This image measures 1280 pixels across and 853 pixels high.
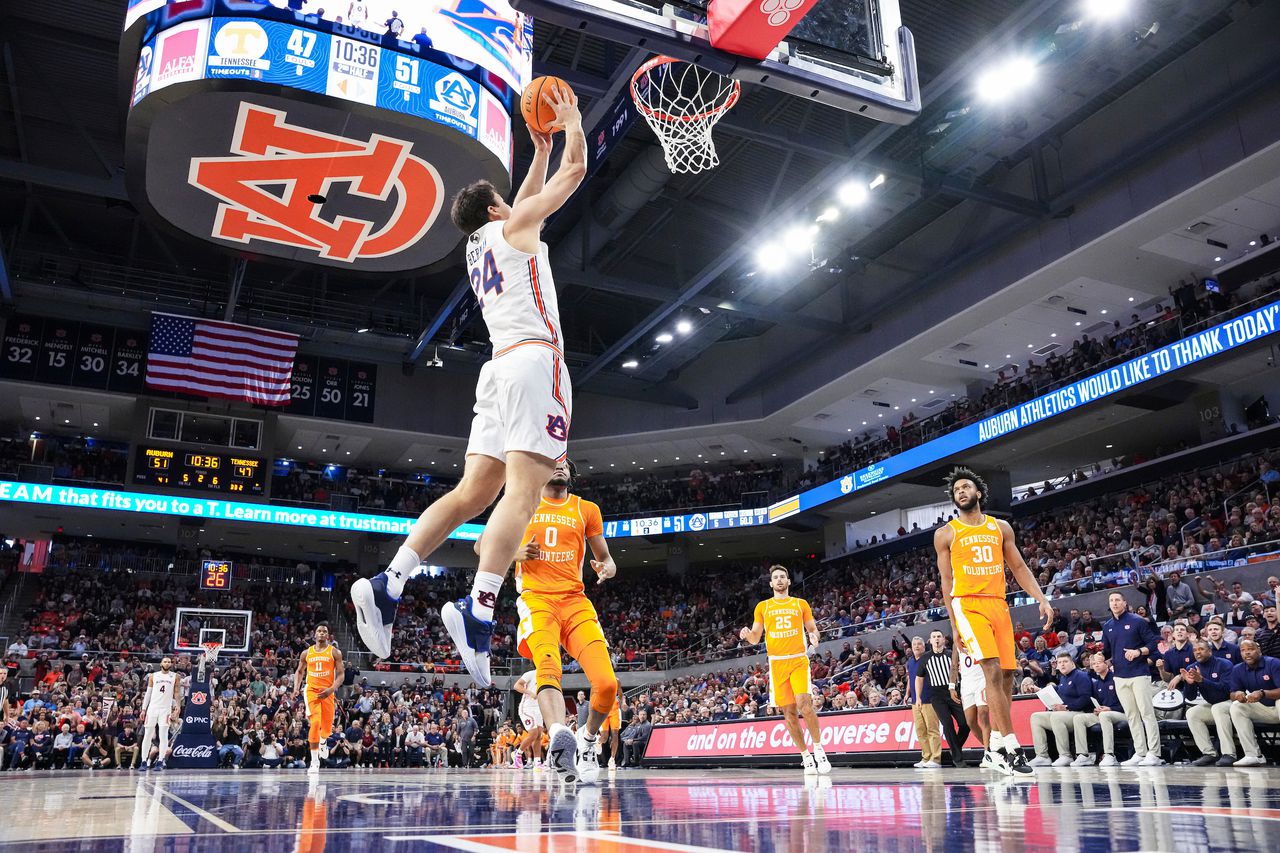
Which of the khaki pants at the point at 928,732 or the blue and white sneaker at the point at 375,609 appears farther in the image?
the khaki pants at the point at 928,732

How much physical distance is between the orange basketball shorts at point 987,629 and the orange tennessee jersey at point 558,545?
8.38ft

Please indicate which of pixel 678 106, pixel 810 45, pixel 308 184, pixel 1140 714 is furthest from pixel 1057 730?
pixel 308 184

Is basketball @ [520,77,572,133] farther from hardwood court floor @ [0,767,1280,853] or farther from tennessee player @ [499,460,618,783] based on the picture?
hardwood court floor @ [0,767,1280,853]

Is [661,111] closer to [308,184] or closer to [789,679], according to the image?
[308,184]

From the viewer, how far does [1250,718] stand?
26.1ft

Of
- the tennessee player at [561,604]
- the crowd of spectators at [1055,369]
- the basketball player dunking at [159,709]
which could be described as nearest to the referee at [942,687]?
the tennessee player at [561,604]

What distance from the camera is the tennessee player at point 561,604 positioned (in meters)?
5.45

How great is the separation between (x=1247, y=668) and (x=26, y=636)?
28.9 metres

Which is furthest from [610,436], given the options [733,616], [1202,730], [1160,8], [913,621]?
[1202,730]

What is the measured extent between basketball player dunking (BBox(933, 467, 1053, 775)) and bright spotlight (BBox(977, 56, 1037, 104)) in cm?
1113

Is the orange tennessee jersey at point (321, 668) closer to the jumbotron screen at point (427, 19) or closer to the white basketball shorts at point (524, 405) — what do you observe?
the jumbotron screen at point (427, 19)

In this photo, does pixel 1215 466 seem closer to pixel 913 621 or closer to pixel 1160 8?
pixel 913 621

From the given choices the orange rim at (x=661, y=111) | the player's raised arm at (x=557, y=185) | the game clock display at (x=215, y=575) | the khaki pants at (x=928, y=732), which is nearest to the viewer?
the player's raised arm at (x=557, y=185)

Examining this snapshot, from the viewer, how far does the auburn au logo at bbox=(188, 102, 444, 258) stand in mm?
10812
